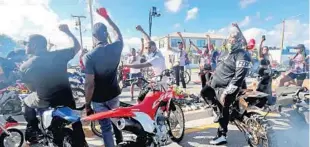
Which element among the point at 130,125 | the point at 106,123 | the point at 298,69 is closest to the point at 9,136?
the point at 106,123

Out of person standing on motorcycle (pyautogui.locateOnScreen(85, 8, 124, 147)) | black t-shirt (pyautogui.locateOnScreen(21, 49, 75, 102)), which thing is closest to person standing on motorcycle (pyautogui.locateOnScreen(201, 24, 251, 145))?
person standing on motorcycle (pyautogui.locateOnScreen(85, 8, 124, 147))

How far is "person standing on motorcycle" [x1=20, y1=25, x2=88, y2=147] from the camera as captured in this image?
3.23 metres

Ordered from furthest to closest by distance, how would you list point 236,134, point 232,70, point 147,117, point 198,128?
1. point 198,128
2. point 236,134
3. point 232,70
4. point 147,117

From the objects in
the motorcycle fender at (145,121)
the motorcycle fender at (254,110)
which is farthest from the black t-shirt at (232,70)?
the motorcycle fender at (145,121)

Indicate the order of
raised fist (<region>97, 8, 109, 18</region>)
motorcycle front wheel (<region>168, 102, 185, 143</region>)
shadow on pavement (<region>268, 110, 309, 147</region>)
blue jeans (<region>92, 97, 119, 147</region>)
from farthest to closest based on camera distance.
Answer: motorcycle front wheel (<region>168, 102, 185, 143</region>)
shadow on pavement (<region>268, 110, 309, 147</region>)
raised fist (<region>97, 8, 109, 18</region>)
blue jeans (<region>92, 97, 119, 147</region>)

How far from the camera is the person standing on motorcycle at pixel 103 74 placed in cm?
314

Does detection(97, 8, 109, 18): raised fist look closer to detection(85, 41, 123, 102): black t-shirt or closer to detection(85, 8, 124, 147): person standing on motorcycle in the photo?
detection(85, 8, 124, 147): person standing on motorcycle

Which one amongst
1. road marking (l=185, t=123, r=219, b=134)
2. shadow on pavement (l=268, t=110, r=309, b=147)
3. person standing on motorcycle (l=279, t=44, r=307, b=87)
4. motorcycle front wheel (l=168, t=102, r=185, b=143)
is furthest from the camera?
person standing on motorcycle (l=279, t=44, r=307, b=87)

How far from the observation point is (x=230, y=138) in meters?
4.59

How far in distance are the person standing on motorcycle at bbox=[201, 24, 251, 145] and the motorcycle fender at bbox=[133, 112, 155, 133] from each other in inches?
51.6

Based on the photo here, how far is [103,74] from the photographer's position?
3.25m

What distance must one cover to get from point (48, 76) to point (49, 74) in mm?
27

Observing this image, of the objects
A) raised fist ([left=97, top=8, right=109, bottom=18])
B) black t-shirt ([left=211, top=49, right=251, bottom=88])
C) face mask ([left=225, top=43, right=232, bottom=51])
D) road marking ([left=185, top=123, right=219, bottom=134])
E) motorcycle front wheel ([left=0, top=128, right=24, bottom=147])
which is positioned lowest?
road marking ([left=185, top=123, right=219, bottom=134])

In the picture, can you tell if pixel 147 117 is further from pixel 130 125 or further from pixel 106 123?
pixel 106 123
